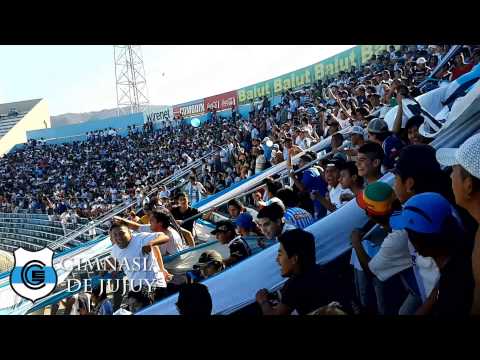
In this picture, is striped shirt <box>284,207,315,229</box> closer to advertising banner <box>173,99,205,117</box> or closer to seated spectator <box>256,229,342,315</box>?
seated spectator <box>256,229,342,315</box>

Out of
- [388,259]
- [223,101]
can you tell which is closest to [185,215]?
[388,259]

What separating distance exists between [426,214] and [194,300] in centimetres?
101

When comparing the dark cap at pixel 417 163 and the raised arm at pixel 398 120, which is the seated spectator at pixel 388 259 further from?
the raised arm at pixel 398 120

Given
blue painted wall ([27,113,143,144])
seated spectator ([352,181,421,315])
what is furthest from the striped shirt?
blue painted wall ([27,113,143,144])

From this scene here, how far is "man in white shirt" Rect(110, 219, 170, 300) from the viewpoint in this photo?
8.22 ft

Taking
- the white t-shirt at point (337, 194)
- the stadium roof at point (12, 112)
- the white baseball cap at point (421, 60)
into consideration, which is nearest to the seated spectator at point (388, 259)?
the white t-shirt at point (337, 194)

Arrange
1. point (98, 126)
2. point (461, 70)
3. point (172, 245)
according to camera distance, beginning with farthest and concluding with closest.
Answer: point (98, 126)
point (461, 70)
point (172, 245)

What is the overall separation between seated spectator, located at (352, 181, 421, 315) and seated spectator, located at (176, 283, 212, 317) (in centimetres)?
64

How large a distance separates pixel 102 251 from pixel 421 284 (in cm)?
180

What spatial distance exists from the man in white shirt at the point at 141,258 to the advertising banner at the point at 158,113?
3.14 meters

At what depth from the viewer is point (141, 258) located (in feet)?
8.33

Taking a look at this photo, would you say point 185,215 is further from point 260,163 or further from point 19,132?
point 19,132

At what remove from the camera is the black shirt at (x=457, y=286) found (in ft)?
4.46
